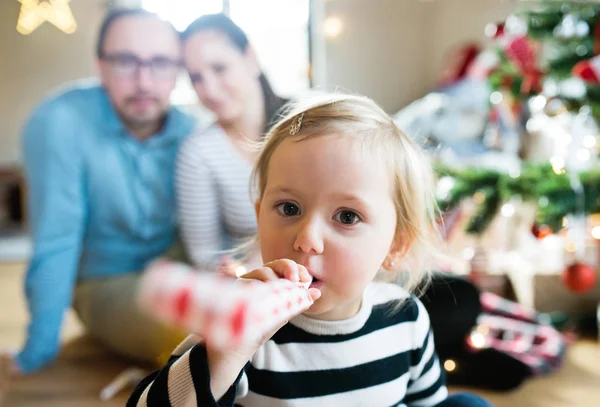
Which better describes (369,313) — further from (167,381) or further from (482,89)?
(482,89)

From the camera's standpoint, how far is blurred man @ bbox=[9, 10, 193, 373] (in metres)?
1.22

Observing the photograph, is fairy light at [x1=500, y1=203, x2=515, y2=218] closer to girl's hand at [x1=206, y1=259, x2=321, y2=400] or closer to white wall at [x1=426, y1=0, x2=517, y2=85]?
white wall at [x1=426, y1=0, x2=517, y2=85]

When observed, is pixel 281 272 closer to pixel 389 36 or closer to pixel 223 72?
pixel 223 72

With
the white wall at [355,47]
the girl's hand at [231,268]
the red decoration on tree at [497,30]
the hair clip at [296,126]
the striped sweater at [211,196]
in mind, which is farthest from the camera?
the white wall at [355,47]

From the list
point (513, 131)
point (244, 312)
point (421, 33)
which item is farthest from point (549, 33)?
point (244, 312)

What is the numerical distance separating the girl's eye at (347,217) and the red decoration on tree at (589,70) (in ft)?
2.66

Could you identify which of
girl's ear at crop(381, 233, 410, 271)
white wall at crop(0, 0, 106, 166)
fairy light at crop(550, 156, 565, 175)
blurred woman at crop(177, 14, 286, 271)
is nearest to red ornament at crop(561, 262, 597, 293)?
fairy light at crop(550, 156, 565, 175)

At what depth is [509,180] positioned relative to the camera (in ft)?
3.96

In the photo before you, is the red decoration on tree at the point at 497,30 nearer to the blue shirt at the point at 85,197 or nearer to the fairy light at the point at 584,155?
the fairy light at the point at 584,155

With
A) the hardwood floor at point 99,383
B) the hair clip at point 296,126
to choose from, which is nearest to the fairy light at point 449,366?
the hardwood floor at point 99,383

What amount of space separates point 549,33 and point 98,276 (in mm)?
1048

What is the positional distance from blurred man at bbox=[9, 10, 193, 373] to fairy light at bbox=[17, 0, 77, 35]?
195 mm

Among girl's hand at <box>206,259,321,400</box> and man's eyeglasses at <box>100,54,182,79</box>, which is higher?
man's eyeglasses at <box>100,54,182,79</box>

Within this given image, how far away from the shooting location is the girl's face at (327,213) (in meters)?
0.50
